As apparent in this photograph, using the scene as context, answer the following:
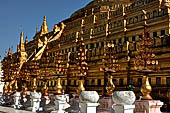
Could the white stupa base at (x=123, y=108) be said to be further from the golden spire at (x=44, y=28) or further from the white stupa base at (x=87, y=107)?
the golden spire at (x=44, y=28)

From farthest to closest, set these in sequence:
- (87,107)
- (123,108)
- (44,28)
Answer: (44,28) → (87,107) → (123,108)

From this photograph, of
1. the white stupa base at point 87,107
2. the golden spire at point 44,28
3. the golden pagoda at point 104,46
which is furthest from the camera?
the golden spire at point 44,28

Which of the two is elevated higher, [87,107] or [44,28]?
[44,28]

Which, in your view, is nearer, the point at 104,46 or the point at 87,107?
the point at 87,107

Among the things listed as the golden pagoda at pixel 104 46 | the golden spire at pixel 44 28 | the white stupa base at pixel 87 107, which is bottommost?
the white stupa base at pixel 87 107

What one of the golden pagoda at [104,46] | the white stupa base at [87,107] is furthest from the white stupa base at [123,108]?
the golden pagoda at [104,46]

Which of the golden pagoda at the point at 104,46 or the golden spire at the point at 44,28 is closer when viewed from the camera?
the golden pagoda at the point at 104,46

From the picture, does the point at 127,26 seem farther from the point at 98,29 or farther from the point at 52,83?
the point at 52,83

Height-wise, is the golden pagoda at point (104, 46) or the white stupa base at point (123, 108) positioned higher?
the golden pagoda at point (104, 46)

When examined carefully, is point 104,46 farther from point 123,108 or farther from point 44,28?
point 44,28

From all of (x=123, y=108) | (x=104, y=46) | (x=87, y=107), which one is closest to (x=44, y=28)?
(x=104, y=46)

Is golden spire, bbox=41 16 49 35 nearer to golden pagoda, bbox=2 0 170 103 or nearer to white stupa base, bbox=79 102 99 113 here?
golden pagoda, bbox=2 0 170 103

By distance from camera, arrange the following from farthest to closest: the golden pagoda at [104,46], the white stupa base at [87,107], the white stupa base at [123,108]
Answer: the golden pagoda at [104,46] < the white stupa base at [87,107] < the white stupa base at [123,108]

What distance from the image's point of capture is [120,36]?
33406 millimetres
